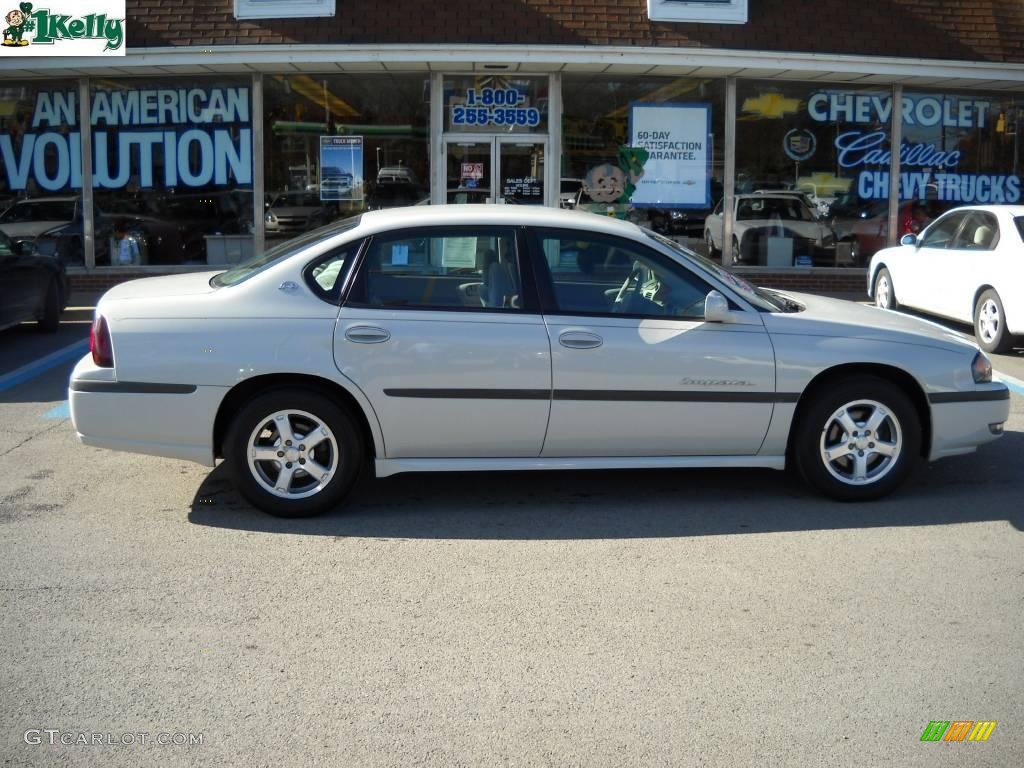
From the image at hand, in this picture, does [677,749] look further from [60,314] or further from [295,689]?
[60,314]

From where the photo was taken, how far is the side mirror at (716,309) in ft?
19.0

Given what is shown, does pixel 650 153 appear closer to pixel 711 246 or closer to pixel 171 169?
pixel 711 246

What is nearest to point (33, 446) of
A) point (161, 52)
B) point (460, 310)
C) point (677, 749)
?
point (460, 310)

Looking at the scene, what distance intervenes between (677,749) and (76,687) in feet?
6.87

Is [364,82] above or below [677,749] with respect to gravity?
above

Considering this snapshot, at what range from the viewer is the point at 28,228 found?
599 inches

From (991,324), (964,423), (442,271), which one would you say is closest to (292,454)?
(442,271)

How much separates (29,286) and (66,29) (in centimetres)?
435

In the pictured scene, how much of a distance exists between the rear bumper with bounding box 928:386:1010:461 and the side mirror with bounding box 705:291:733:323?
4.12ft

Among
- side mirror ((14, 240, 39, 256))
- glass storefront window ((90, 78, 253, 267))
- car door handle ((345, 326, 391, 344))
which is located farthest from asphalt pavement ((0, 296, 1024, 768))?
glass storefront window ((90, 78, 253, 267))

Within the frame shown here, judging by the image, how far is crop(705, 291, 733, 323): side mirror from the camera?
5.79 metres

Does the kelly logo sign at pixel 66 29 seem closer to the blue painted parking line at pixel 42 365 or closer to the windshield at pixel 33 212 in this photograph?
the windshield at pixel 33 212

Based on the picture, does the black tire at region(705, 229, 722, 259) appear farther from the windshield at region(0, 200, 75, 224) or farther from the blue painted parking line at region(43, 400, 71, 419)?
the blue painted parking line at region(43, 400, 71, 419)

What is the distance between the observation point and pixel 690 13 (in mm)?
14250
